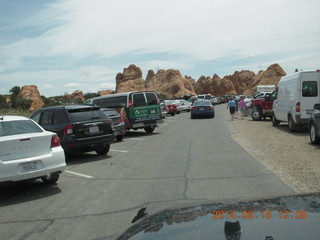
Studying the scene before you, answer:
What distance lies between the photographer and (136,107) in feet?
60.8

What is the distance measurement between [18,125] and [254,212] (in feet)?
21.0

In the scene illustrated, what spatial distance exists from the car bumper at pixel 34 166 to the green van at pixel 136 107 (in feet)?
34.5

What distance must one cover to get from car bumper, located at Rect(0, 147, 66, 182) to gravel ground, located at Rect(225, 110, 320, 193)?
4657 millimetres

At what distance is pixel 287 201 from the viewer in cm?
304

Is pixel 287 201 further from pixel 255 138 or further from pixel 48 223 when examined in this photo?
pixel 255 138

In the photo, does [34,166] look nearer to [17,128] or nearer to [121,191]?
[17,128]

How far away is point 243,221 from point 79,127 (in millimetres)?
9287

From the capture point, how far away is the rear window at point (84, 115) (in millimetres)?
11523

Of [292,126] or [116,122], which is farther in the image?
[292,126]

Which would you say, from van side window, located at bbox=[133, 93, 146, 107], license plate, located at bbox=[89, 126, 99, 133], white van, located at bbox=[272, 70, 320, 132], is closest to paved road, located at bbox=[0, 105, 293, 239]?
license plate, located at bbox=[89, 126, 99, 133]

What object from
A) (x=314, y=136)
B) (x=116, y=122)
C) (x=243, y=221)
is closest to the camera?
(x=243, y=221)

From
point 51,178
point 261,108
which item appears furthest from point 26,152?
point 261,108

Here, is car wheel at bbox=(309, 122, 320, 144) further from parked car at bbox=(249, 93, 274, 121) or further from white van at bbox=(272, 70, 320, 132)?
parked car at bbox=(249, 93, 274, 121)

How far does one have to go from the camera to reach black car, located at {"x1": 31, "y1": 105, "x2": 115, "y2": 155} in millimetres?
11258
